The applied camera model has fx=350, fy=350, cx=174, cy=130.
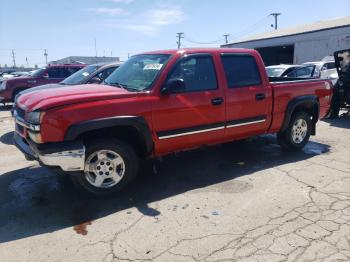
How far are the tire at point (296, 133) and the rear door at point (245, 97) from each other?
2.28 feet

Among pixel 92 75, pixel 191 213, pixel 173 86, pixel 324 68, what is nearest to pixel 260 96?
pixel 173 86

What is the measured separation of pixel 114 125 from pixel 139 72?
1.21 m

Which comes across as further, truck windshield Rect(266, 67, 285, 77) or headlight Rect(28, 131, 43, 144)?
truck windshield Rect(266, 67, 285, 77)

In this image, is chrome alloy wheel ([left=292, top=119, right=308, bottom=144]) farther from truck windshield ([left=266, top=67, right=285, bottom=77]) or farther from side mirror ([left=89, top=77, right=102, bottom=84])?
truck windshield ([left=266, top=67, right=285, bottom=77])

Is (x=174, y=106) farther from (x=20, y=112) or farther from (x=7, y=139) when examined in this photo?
(x=7, y=139)

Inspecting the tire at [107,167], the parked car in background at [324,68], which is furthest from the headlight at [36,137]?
the parked car in background at [324,68]

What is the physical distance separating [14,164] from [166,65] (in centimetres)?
329

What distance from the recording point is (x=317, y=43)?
92.6 feet

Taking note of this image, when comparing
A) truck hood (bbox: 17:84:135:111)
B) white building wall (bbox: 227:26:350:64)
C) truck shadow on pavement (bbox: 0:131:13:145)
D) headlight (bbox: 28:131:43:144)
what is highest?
white building wall (bbox: 227:26:350:64)

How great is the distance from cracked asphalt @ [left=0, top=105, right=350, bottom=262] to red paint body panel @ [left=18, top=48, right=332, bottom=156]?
0.65 m

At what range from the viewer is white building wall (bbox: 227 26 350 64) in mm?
25888

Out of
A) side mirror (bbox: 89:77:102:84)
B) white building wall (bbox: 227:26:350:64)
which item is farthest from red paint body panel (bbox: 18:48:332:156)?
white building wall (bbox: 227:26:350:64)

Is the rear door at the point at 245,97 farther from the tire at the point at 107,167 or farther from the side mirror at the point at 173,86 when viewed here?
the tire at the point at 107,167

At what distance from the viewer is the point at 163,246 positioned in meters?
3.38
